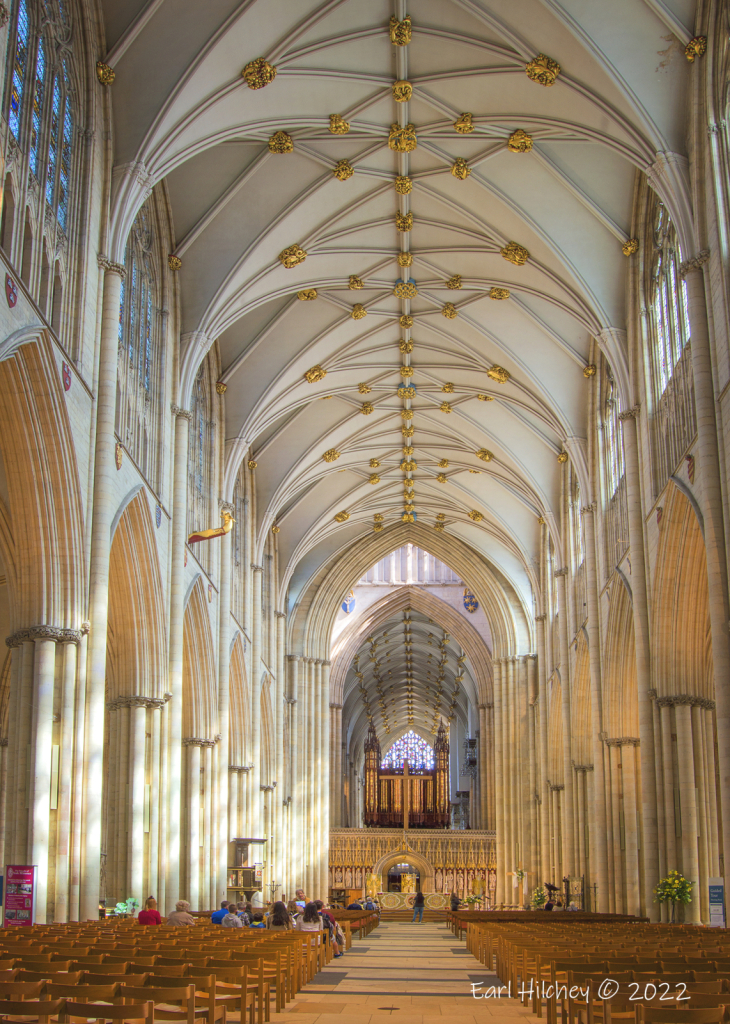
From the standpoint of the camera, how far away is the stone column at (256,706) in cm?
3191

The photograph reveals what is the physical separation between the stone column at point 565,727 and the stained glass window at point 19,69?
73.1ft

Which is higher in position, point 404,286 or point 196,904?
point 404,286

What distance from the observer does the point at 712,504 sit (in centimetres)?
1562

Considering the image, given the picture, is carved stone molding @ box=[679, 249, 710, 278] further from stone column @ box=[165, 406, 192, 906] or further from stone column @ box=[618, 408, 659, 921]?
stone column @ box=[165, 406, 192, 906]

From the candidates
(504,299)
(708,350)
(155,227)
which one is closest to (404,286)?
(504,299)

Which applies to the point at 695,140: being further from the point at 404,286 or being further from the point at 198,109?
the point at 404,286

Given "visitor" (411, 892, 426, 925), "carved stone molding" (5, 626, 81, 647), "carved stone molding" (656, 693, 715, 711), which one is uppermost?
"carved stone molding" (5, 626, 81, 647)

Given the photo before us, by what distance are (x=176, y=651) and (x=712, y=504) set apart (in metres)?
10.7

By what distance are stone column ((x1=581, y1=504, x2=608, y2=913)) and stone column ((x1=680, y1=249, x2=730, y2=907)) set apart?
8.40 meters

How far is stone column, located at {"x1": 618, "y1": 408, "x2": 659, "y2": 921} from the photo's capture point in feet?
64.0

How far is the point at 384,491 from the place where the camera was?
3978 centimetres

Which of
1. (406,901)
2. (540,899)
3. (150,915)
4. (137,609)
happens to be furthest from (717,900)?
(406,901)

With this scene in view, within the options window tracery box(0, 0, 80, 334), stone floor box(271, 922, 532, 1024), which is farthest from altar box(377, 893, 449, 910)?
window tracery box(0, 0, 80, 334)

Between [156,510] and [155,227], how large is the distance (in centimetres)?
596
